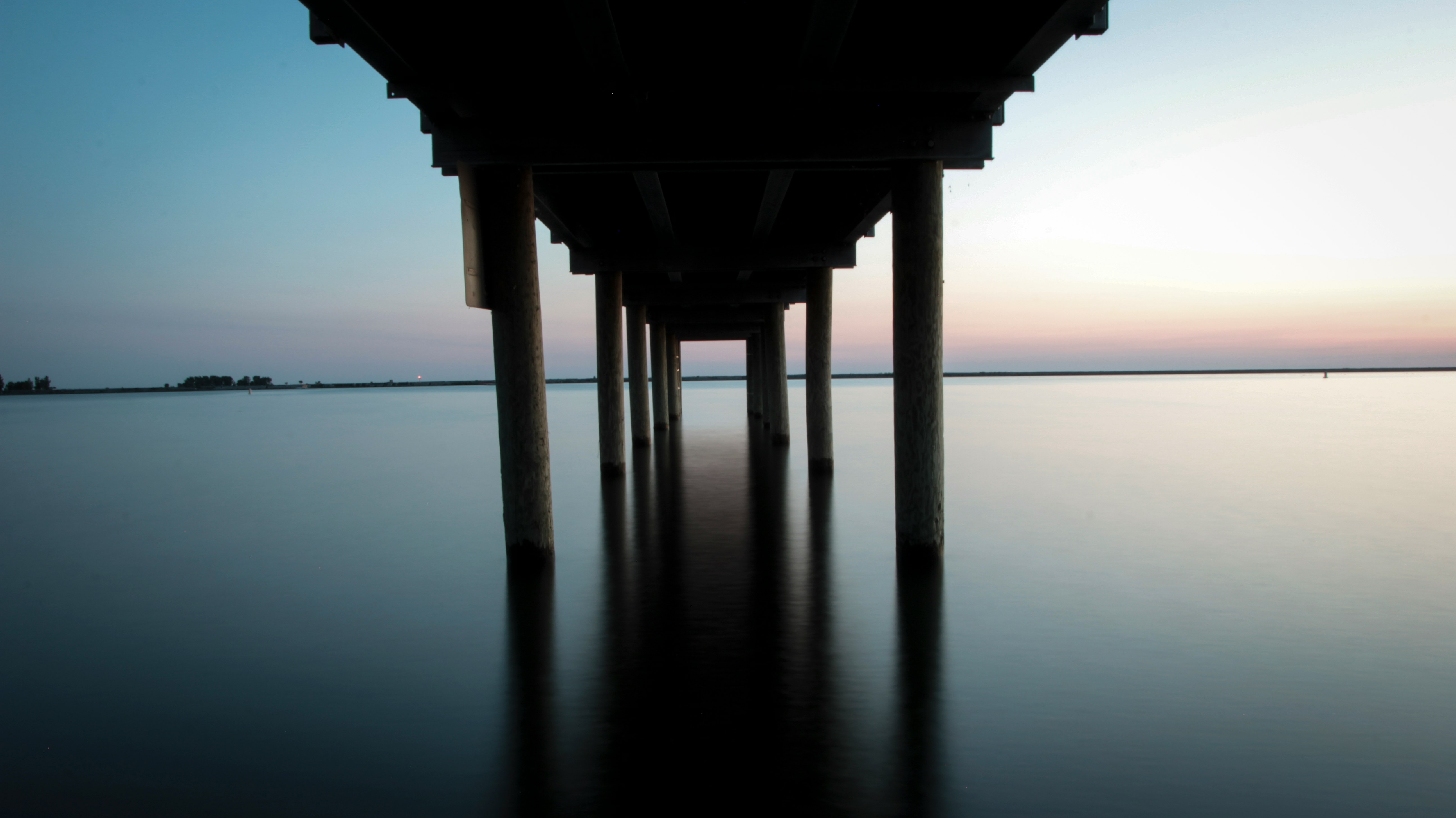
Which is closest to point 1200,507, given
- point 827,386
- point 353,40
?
point 827,386

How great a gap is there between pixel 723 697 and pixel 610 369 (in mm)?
11191

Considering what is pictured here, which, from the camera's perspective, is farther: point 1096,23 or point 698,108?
point 698,108

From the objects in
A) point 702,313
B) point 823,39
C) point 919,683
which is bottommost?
point 919,683

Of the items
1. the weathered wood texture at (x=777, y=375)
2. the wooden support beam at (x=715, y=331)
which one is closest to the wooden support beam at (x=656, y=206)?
the weathered wood texture at (x=777, y=375)

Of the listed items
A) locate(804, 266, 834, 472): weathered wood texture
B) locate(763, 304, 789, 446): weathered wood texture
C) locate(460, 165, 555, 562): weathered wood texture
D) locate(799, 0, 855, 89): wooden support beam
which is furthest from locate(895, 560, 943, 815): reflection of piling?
locate(763, 304, 789, 446): weathered wood texture

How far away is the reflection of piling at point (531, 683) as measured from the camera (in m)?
3.79

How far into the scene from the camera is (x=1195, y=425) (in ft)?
105

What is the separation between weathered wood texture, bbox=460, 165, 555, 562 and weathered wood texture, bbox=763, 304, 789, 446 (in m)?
14.2

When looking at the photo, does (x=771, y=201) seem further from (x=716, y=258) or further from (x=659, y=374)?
(x=659, y=374)

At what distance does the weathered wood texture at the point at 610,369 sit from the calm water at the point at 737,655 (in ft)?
4.61

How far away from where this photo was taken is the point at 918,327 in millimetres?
7293

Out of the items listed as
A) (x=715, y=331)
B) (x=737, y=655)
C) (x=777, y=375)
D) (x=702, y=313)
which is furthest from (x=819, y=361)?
(x=715, y=331)

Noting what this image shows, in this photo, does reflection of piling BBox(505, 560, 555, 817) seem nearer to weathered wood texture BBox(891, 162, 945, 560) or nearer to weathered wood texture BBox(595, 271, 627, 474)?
weathered wood texture BBox(891, 162, 945, 560)

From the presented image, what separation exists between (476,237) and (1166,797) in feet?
19.9
